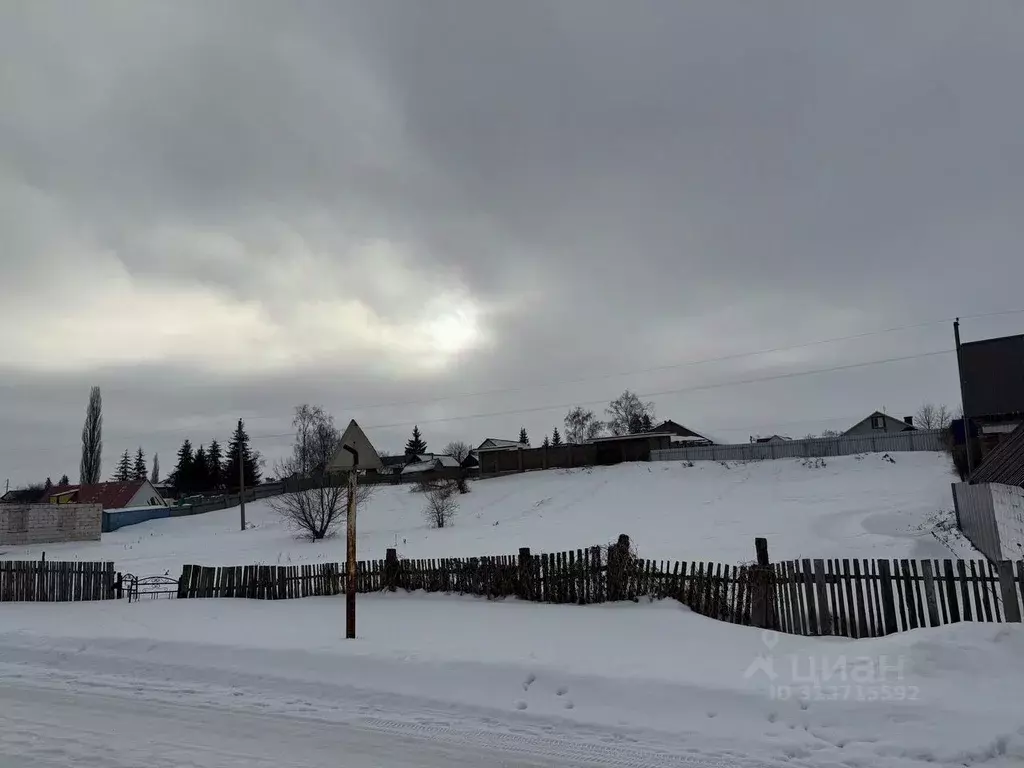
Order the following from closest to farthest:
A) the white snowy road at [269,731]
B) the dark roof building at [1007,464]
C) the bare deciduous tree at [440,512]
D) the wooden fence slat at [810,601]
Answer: the white snowy road at [269,731], the wooden fence slat at [810,601], the dark roof building at [1007,464], the bare deciduous tree at [440,512]

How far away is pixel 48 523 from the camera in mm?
37906

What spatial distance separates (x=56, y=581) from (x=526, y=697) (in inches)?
579

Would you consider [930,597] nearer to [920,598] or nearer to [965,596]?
[920,598]

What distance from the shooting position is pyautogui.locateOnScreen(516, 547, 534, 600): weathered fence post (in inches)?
463

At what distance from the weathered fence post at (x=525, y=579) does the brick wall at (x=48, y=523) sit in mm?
37184

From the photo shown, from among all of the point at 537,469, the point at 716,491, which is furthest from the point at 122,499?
the point at 716,491

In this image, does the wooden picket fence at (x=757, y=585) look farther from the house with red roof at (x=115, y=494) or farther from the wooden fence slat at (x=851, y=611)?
the house with red roof at (x=115, y=494)

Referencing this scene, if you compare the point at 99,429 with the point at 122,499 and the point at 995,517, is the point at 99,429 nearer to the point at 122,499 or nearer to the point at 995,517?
the point at 122,499

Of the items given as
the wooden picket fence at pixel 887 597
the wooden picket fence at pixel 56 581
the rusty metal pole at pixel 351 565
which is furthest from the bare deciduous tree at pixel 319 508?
the wooden picket fence at pixel 887 597

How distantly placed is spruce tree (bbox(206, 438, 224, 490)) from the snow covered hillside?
4266 cm

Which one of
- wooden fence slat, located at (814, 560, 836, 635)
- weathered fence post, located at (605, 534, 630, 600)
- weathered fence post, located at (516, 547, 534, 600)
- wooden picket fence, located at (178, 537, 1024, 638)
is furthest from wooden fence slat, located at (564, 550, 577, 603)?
wooden fence slat, located at (814, 560, 836, 635)

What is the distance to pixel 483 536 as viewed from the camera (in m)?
28.0

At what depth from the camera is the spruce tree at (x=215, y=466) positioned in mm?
87750

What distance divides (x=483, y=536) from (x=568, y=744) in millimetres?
22444
